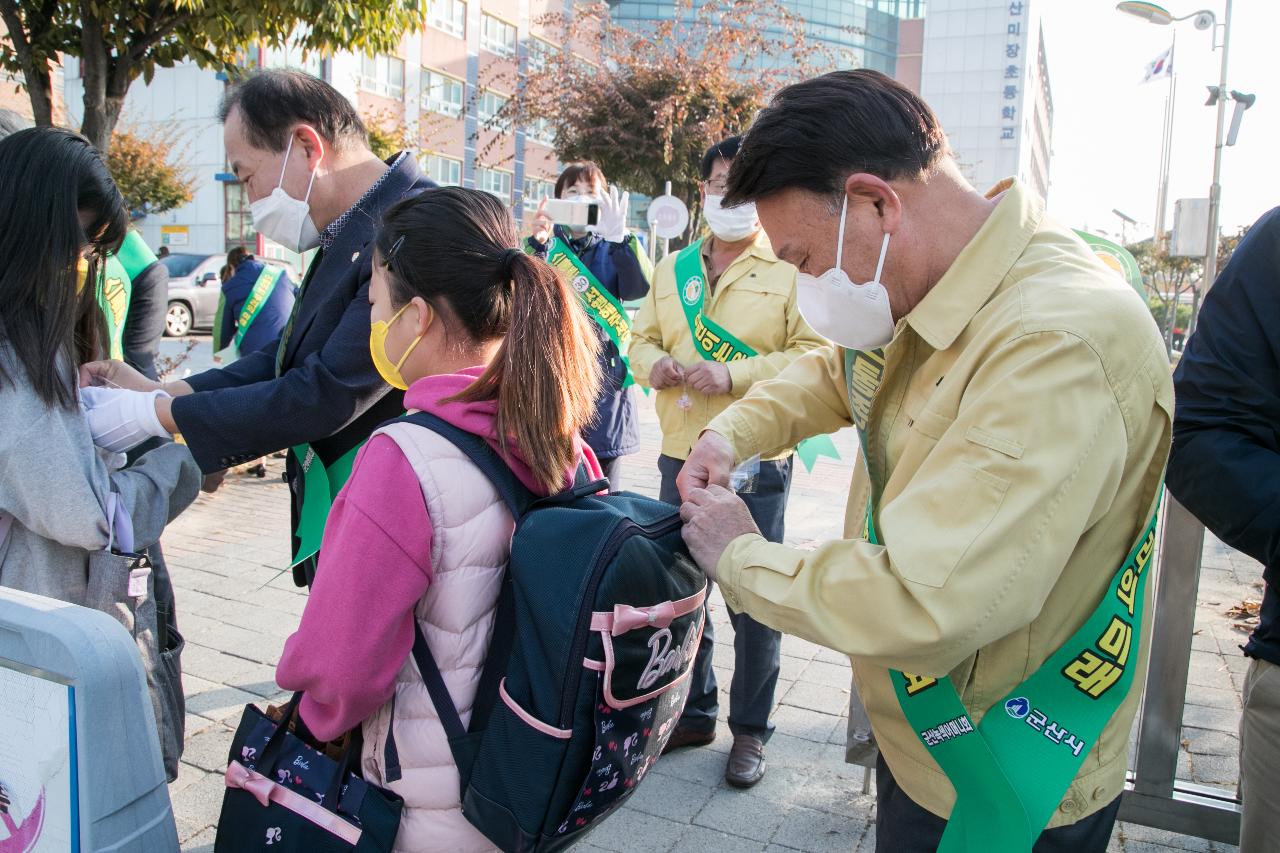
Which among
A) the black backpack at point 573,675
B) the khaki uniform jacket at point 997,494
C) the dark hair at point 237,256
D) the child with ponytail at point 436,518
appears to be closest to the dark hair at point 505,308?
the child with ponytail at point 436,518

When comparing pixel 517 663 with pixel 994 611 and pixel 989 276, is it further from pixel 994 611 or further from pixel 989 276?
pixel 989 276

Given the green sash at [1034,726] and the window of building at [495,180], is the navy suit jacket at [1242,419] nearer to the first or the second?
the green sash at [1034,726]

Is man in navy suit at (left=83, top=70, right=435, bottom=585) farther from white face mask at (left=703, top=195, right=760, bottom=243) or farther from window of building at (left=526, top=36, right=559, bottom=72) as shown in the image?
window of building at (left=526, top=36, right=559, bottom=72)

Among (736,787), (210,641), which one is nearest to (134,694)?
(736,787)

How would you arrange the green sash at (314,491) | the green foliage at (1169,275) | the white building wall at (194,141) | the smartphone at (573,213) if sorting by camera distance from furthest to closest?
the white building wall at (194,141) → the green foliage at (1169,275) → the smartphone at (573,213) → the green sash at (314,491)

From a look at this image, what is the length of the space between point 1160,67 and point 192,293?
870 inches

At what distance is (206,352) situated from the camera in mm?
17734

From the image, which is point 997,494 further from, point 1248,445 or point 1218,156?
point 1218,156

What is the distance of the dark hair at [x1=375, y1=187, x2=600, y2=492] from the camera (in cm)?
175

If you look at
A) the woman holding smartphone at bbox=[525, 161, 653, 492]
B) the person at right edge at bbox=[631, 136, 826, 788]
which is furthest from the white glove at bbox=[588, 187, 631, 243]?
the person at right edge at bbox=[631, 136, 826, 788]

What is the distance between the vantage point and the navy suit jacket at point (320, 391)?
7.79 ft

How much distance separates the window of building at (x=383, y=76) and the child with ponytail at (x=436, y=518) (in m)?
33.2

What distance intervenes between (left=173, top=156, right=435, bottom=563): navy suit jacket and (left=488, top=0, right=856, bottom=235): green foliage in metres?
13.0

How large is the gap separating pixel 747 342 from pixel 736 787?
1565 millimetres
